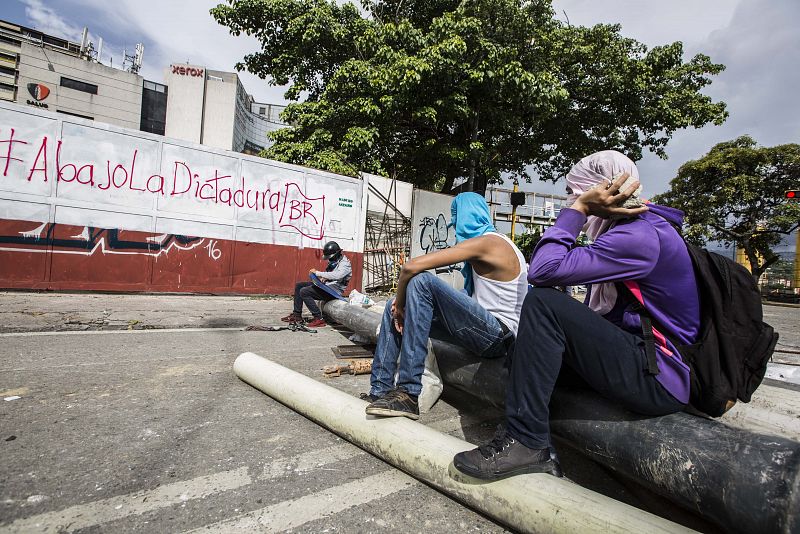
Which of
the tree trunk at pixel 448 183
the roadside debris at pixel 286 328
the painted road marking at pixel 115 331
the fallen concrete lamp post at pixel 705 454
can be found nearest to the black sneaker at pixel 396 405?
the fallen concrete lamp post at pixel 705 454

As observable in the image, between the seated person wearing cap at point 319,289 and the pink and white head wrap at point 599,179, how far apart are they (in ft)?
14.9

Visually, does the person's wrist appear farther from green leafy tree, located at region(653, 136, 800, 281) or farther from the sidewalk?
green leafy tree, located at region(653, 136, 800, 281)

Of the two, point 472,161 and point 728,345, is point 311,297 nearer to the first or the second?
point 728,345

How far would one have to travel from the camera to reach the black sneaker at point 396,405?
2.06 metres

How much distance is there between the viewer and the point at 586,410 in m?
1.73

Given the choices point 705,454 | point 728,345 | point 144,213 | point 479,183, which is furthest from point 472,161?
point 705,454

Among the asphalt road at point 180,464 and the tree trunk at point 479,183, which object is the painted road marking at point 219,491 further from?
the tree trunk at point 479,183

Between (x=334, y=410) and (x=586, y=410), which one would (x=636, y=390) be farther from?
(x=334, y=410)

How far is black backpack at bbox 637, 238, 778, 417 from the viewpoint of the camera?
1.50 m

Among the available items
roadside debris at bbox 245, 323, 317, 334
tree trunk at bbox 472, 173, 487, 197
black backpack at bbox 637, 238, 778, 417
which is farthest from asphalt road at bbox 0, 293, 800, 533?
tree trunk at bbox 472, 173, 487, 197

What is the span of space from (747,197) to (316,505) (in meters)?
31.5

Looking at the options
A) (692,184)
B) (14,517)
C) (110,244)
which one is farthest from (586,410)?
(692,184)

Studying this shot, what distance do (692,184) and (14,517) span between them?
34559 millimetres

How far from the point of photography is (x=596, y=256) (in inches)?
66.6
